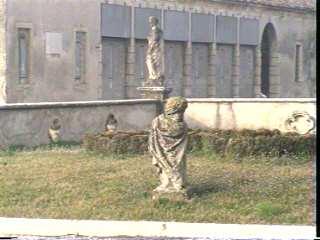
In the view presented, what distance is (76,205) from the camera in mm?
10844

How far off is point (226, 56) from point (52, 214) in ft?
90.6

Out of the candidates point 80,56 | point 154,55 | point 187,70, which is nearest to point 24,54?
point 80,56

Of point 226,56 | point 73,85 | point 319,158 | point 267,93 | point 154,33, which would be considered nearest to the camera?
point 319,158

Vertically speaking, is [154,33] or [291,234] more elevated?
[154,33]

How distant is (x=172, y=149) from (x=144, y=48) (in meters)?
21.4

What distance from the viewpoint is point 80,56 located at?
95.5ft

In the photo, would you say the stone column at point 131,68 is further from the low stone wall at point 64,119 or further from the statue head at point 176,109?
the statue head at point 176,109

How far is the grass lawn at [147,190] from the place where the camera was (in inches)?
405

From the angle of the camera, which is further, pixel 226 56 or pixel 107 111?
pixel 226 56

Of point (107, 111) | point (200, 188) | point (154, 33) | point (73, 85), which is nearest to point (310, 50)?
point (73, 85)

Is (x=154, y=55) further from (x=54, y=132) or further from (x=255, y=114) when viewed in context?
(x=54, y=132)

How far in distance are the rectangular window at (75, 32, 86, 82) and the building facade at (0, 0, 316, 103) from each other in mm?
32

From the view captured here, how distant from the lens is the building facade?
26.8 meters

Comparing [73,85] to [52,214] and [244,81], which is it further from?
[52,214]
